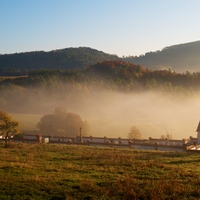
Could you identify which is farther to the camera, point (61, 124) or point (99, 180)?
point (61, 124)

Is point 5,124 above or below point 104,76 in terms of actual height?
below

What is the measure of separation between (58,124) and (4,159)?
160 feet

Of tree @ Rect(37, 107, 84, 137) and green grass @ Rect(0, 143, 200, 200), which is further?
tree @ Rect(37, 107, 84, 137)

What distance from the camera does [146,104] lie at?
126 meters

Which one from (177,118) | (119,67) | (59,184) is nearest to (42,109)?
(177,118)

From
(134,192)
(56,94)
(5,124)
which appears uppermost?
(56,94)

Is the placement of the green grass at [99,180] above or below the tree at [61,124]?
below

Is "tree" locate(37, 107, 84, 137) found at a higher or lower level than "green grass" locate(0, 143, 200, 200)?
higher

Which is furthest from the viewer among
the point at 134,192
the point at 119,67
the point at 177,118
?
the point at 119,67

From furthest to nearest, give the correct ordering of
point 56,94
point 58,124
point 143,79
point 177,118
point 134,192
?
1. point 143,79
2. point 56,94
3. point 177,118
4. point 58,124
5. point 134,192

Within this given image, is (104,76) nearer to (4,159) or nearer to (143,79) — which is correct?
(143,79)

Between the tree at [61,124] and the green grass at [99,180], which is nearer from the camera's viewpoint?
the green grass at [99,180]

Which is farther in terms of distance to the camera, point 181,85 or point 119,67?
point 119,67

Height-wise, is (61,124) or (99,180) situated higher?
(61,124)
